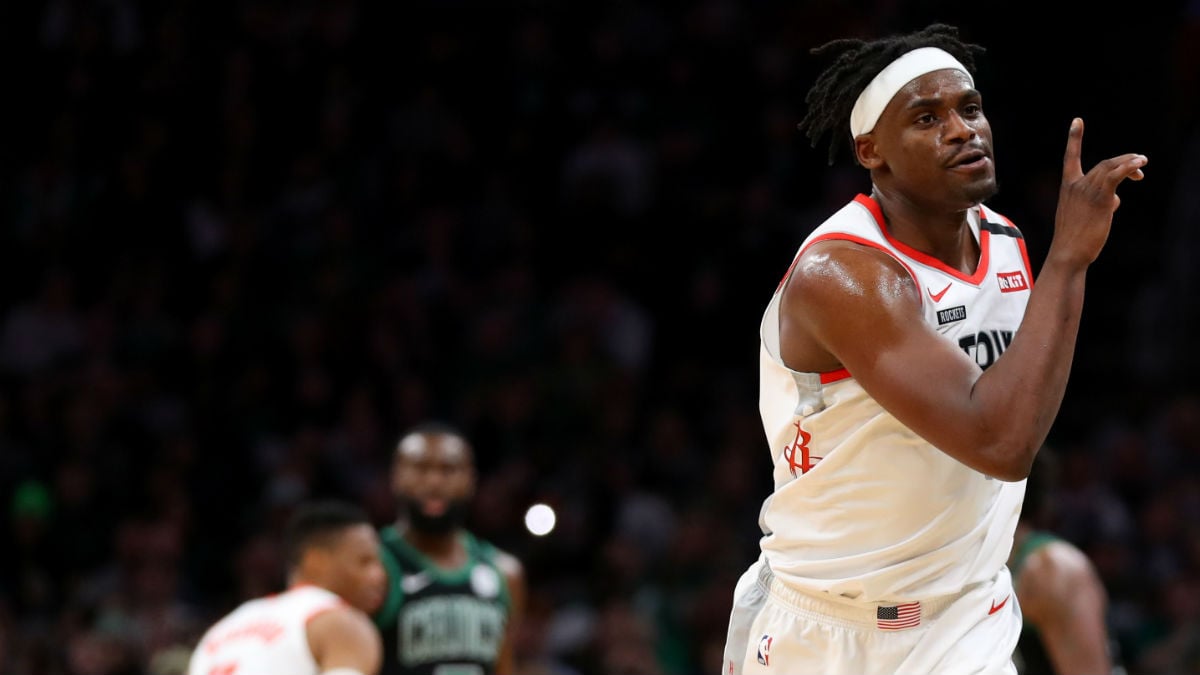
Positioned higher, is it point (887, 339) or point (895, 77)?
point (895, 77)

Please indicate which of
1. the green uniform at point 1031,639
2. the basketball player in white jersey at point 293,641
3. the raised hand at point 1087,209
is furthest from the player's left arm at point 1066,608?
the raised hand at point 1087,209

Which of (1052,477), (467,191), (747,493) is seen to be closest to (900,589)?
(1052,477)

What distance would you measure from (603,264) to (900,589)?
25.5ft

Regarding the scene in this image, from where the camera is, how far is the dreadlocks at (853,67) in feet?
12.1

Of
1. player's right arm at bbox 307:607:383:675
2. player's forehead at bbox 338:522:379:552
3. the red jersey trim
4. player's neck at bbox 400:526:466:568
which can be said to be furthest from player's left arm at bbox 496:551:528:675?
the red jersey trim

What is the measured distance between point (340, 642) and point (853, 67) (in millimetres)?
2941

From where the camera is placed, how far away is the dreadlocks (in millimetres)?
3697

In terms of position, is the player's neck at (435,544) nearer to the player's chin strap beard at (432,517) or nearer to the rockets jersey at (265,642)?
the player's chin strap beard at (432,517)

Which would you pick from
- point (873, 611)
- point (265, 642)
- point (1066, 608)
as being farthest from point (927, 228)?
point (265, 642)

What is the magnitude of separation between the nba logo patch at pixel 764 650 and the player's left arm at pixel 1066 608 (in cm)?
227

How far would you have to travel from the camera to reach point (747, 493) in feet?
32.8

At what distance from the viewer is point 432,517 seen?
7277 millimetres

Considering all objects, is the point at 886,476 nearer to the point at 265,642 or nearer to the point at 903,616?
the point at 903,616

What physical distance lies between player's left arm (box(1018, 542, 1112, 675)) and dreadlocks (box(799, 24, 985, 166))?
8.04 ft
